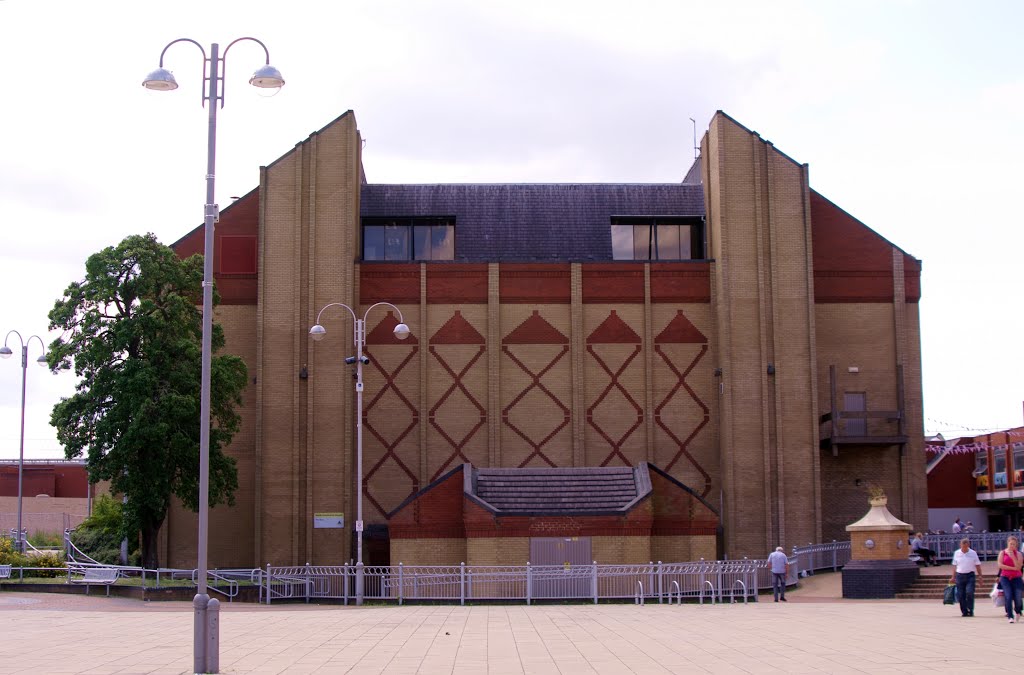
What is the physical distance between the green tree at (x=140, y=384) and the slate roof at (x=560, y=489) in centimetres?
915

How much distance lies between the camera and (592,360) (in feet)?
147

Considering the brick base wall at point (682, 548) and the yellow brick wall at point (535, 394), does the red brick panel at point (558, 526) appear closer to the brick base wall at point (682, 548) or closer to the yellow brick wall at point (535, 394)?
the brick base wall at point (682, 548)

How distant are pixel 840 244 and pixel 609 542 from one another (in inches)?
662

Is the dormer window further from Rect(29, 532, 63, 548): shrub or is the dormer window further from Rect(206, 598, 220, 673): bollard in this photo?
Rect(206, 598, 220, 673): bollard

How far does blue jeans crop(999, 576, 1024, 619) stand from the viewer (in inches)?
853

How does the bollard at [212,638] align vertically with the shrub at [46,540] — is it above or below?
above

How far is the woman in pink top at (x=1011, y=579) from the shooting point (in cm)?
2166

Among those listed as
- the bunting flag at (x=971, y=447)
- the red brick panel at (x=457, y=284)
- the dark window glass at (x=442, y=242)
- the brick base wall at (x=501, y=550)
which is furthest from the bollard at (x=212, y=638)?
the bunting flag at (x=971, y=447)

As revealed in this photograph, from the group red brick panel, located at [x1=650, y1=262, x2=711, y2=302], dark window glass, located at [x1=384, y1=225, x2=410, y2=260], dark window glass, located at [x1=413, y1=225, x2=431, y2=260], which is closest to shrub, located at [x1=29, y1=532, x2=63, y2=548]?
dark window glass, located at [x1=384, y1=225, x2=410, y2=260]

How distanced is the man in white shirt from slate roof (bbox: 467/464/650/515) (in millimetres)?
14885

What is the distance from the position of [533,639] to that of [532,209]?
3043cm

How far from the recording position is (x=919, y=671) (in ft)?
47.8

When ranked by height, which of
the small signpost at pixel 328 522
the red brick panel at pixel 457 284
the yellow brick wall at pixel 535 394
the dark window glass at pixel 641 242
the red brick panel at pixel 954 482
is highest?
the dark window glass at pixel 641 242

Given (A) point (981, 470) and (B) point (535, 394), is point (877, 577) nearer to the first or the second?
(B) point (535, 394)
